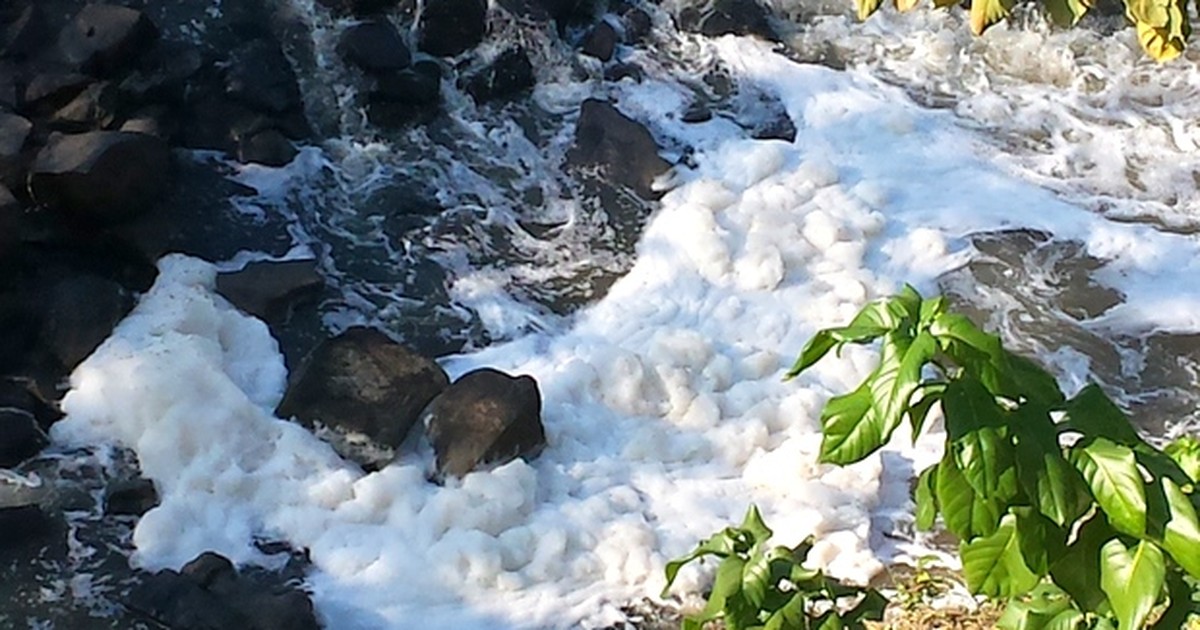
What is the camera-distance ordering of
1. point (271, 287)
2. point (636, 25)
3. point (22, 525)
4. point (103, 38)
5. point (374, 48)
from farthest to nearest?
1. point (636, 25)
2. point (374, 48)
3. point (103, 38)
4. point (271, 287)
5. point (22, 525)

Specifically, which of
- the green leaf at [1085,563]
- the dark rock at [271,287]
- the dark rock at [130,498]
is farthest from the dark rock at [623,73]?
the green leaf at [1085,563]

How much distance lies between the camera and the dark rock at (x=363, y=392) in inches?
193

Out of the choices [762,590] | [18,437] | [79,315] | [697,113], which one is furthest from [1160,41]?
[697,113]

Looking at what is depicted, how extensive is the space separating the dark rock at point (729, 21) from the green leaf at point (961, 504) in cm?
591

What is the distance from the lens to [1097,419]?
1.98 m

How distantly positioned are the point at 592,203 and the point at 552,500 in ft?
6.42

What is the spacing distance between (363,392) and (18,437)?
1.16 metres

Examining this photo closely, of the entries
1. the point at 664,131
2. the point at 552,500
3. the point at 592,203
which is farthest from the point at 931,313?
the point at 664,131

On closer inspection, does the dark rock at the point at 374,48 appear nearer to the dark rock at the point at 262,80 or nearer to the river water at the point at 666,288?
the river water at the point at 666,288

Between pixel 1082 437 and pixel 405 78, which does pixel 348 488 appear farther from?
pixel 1082 437

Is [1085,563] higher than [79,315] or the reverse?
higher

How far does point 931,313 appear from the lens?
1.94 metres

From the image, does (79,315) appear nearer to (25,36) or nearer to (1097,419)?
(25,36)

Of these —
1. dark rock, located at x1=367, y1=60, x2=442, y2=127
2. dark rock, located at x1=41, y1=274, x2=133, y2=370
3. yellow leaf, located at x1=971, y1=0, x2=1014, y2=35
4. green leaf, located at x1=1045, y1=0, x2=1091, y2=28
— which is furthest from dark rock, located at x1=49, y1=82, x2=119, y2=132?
green leaf, located at x1=1045, y1=0, x2=1091, y2=28
